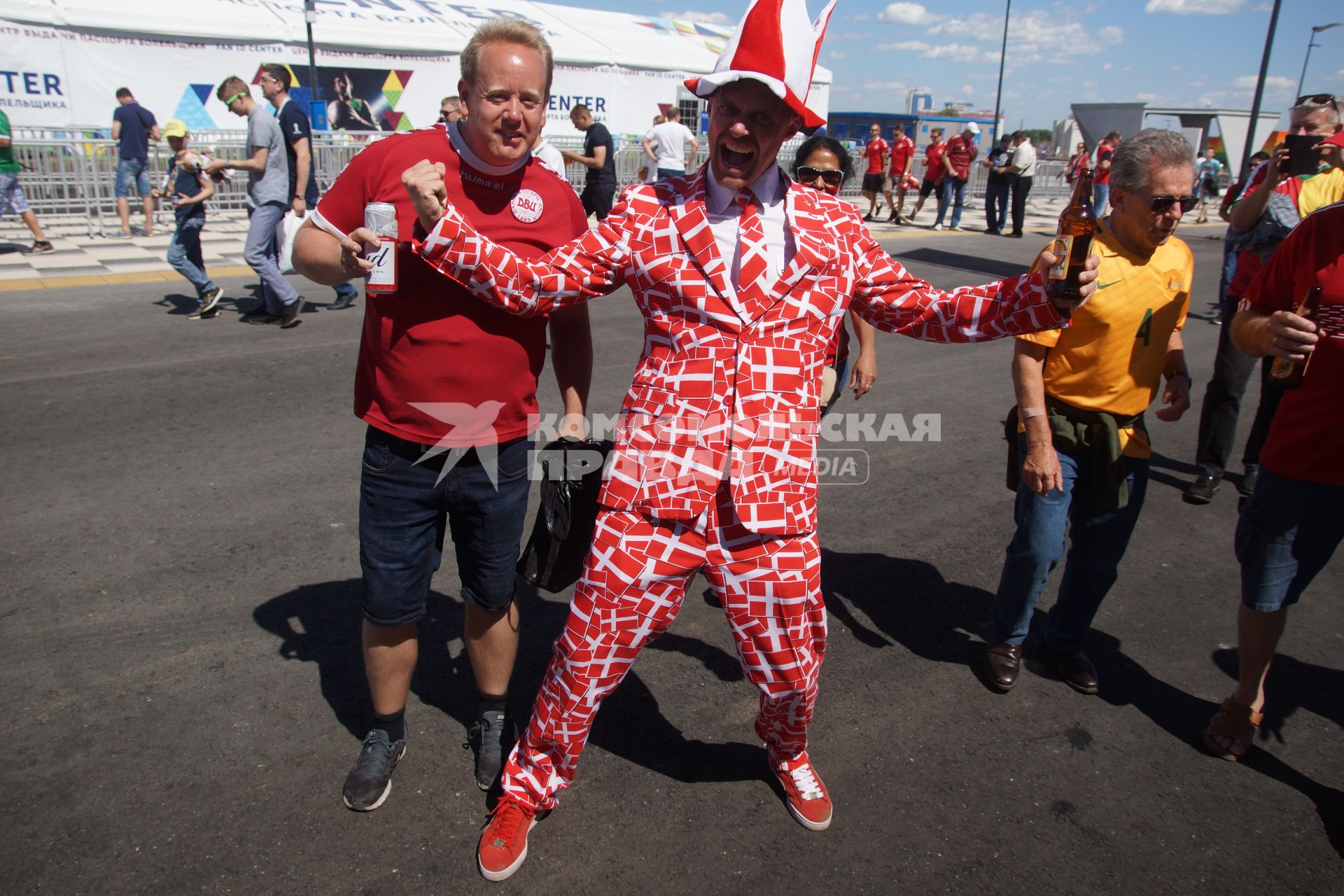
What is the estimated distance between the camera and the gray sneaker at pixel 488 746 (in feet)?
8.87

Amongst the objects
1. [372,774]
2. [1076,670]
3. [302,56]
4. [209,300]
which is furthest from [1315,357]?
[302,56]

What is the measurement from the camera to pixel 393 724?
2697mm

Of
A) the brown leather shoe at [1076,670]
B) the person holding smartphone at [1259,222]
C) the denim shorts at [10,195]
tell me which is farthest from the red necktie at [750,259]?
the denim shorts at [10,195]

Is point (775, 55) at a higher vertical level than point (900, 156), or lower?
lower

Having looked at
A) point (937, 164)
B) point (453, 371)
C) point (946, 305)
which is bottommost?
point (453, 371)

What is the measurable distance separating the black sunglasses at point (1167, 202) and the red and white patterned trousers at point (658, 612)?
1524mm

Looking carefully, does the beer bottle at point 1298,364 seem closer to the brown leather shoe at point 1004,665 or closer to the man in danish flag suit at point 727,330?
the man in danish flag suit at point 727,330

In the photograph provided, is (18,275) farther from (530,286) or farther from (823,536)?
(530,286)

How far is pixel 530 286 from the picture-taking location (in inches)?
84.2

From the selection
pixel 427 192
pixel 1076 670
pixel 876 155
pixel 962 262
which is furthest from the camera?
pixel 876 155

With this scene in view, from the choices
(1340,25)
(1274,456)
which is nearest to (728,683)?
(1274,456)

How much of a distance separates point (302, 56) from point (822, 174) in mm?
18540

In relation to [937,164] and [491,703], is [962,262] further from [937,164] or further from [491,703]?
[491,703]

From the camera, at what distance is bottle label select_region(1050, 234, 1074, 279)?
2.04 meters
